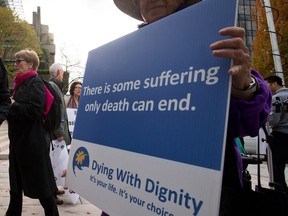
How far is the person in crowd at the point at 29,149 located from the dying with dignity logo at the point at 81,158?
4.73ft

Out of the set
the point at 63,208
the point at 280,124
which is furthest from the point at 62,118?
the point at 280,124

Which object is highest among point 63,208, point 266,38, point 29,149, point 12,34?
point 12,34

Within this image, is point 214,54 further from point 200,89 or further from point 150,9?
point 150,9

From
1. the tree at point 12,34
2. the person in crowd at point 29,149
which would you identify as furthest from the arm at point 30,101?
the tree at point 12,34

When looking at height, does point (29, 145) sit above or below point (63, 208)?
above

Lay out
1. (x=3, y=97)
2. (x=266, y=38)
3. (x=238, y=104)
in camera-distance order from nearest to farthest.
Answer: (x=238, y=104), (x=3, y=97), (x=266, y=38)

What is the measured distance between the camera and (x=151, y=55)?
1059 millimetres

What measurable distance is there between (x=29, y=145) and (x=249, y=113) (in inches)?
89.1

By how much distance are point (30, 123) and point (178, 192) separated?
2241 mm

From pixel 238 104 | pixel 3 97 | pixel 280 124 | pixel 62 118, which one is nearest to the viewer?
pixel 238 104

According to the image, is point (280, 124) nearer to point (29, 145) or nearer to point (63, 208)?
point (63, 208)

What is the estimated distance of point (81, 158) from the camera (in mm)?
1358

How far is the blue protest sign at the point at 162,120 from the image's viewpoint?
791 mm

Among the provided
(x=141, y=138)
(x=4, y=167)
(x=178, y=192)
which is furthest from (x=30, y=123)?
(x=4, y=167)
